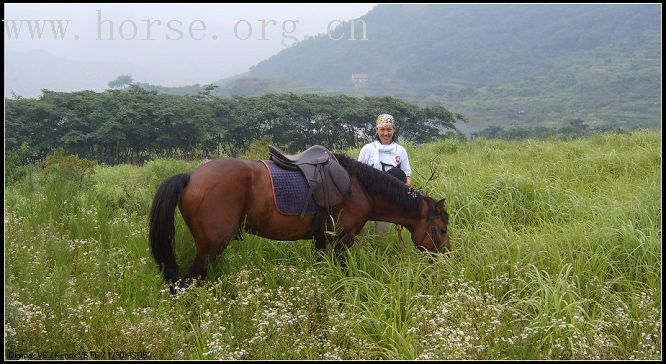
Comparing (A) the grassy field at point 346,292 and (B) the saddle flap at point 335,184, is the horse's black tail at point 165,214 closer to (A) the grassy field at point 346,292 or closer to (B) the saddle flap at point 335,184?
(A) the grassy field at point 346,292

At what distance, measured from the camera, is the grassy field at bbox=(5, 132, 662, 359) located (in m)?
2.73

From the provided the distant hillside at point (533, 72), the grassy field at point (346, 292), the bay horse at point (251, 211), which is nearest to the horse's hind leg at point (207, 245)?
the bay horse at point (251, 211)

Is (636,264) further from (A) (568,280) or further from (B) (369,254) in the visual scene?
(B) (369,254)

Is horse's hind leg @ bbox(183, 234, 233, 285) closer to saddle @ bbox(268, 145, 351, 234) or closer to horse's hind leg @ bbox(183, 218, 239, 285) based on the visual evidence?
horse's hind leg @ bbox(183, 218, 239, 285)

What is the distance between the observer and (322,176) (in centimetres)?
390

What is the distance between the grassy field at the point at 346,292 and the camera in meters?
2.73

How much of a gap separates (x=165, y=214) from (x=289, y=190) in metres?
1.00

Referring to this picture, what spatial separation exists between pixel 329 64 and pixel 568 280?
629 ft

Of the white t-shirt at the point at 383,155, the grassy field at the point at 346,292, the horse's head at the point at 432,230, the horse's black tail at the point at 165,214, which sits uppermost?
the white t-shirt at the point at 383,155

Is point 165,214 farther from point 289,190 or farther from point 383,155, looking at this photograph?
point 383,155

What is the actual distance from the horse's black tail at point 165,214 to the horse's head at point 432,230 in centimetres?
217

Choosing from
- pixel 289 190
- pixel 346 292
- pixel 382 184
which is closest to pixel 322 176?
pixel 289 190

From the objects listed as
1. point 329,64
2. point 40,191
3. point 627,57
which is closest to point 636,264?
point 40,191

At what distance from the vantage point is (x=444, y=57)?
7298 inches
